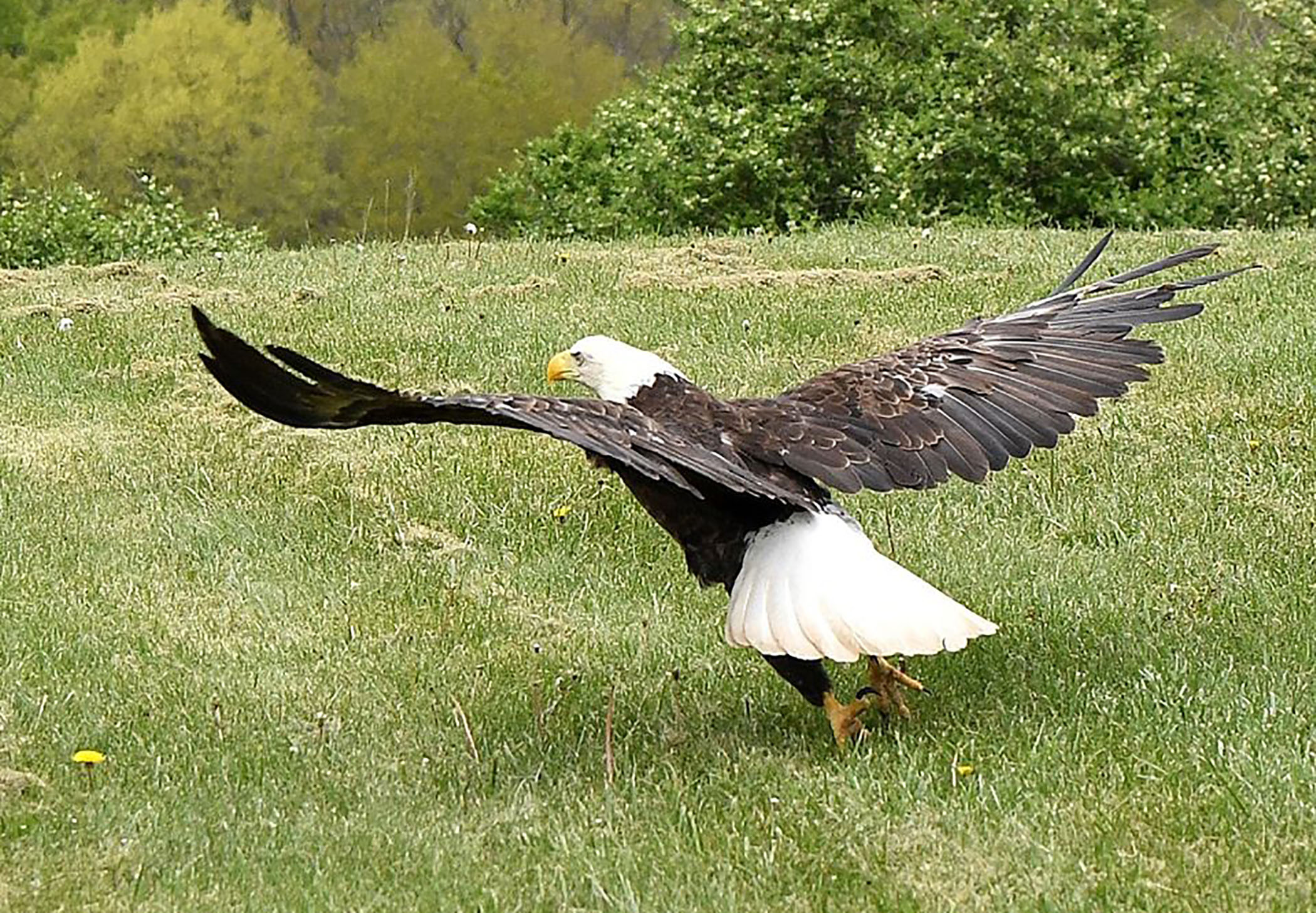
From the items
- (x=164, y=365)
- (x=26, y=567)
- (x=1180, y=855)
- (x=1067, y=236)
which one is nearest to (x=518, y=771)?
(x=1180, y=855)

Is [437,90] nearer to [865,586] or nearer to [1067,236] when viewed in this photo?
[1067,236]

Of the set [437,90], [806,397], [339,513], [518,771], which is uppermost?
[806,397]

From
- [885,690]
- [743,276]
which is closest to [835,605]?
[885,690]

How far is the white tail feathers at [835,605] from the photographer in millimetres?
4215

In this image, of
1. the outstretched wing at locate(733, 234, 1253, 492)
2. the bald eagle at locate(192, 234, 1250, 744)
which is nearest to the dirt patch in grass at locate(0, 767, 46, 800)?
the bald eagle at locate(192, 234, 1250, 744)

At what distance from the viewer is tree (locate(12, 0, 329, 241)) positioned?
39156 millimetres

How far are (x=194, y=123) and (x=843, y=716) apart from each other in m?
37.3

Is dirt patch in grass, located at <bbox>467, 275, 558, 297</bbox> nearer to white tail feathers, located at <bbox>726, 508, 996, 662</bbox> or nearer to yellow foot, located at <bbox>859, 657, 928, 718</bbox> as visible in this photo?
yellow foot, located at <bbox>859, 657, 928, 718</bbox>

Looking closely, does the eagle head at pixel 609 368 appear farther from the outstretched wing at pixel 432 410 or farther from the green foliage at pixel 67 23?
the green foliage at pixel 67 23

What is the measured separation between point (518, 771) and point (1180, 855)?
1.71 m

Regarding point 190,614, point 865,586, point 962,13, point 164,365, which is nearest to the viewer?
point 865,586

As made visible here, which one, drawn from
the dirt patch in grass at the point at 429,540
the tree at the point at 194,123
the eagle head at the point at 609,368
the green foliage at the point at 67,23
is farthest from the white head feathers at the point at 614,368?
the green foliage at the point at 67,23

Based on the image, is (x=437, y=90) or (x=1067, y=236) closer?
(x=1067, y=236)

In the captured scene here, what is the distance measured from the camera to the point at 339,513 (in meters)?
7.10
